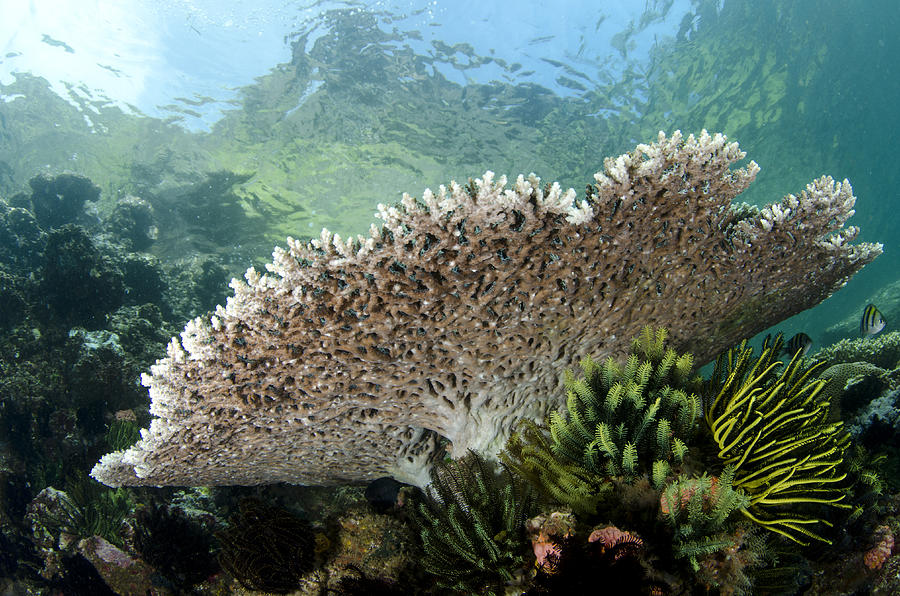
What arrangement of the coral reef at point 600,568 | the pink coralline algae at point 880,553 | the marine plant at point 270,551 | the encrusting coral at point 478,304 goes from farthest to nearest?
the marine plant at point 270,551 < the pink coralline algae at point 880,553 < the encrusting coral at point 478,304 < the coral reef at point 600,568

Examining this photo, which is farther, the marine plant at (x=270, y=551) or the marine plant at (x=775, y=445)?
the marine plant at (x=270, y=551)

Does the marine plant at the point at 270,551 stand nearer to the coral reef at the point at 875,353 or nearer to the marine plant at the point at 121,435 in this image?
the marine plant at the point at 121,435

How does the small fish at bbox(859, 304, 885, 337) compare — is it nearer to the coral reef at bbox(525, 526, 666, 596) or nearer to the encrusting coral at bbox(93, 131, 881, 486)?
the encrusting coral at bbox(93, 131, 881, 486)

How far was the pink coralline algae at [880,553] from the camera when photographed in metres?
2.64

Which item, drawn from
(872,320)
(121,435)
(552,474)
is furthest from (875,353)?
(121,435)

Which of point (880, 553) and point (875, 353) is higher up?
point (875, 353)

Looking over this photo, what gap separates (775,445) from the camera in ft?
8.13

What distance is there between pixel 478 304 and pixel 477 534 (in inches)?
57.9

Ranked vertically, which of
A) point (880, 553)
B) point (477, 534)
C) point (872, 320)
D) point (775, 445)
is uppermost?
point (872, 320)

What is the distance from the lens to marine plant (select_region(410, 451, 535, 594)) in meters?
2.41

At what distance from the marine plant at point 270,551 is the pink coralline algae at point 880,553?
3.98 m

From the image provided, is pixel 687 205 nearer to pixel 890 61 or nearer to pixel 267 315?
pixel 267 315

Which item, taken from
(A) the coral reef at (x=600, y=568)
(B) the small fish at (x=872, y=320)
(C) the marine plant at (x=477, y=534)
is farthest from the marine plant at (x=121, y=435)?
(B) the small fish at (x=872, y=320)

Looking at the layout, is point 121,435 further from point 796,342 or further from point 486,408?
point 796,342
